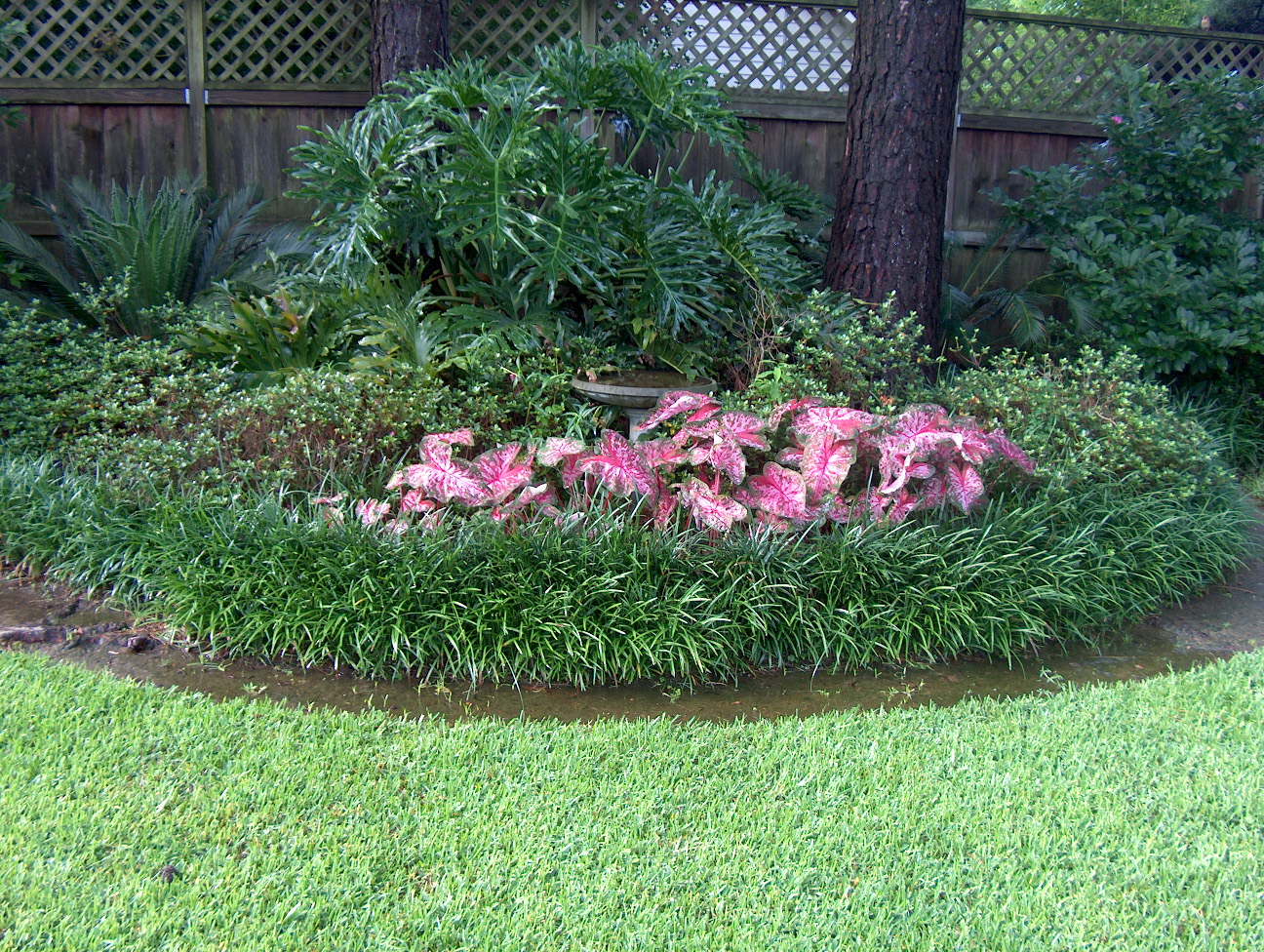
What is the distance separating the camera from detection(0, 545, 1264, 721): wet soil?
124 inches

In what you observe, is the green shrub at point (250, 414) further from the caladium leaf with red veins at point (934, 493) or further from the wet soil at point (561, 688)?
the caladium leaf with red veins at point (934, 493)

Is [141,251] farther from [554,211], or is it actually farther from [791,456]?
[791,456]

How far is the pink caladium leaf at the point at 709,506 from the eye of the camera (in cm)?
356

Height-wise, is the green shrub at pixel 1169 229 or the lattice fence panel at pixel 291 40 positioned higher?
the lattice fence panel at pixel 291 40

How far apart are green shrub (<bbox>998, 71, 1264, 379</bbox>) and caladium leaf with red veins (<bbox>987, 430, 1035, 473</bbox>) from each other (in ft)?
6.89

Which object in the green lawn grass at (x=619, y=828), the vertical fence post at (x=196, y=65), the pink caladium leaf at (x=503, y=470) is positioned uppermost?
the vertical fence post at (x=196, y=65)

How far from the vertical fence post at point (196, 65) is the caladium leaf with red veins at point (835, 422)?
192 inches

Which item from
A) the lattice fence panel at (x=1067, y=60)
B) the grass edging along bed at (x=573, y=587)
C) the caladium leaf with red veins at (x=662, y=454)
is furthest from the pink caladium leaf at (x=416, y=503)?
the lattice fence panel at (x=1067, y=60)

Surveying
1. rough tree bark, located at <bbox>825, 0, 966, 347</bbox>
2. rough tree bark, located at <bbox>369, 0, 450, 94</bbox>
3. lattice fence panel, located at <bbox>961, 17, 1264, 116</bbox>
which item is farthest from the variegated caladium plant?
lattice fence panel, located at <bbox>961, 17, 1264, 116</bbox>

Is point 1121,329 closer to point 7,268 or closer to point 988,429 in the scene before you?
point 988,429

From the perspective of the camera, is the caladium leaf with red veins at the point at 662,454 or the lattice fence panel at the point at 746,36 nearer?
the caladium leaf with red veins at the point at 662,454

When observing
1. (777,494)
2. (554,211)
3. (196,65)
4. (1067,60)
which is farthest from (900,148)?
(196,65)

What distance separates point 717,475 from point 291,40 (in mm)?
5033

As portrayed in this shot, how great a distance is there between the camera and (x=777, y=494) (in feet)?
12.3
